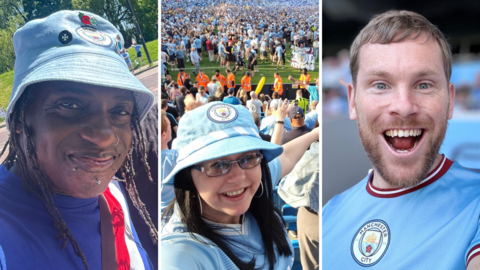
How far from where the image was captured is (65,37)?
2510 mm

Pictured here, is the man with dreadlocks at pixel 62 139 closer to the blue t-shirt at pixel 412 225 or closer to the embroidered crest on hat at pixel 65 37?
the embroidered crest on hat at pixel 65 37

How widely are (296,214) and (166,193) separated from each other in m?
1.09

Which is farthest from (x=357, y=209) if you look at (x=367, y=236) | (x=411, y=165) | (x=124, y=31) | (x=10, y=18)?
(x=10, y=18)

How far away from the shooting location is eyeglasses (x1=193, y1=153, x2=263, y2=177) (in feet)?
7.84

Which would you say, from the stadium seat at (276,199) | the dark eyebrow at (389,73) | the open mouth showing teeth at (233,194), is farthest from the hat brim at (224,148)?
the dark eyebrow at (389,73)

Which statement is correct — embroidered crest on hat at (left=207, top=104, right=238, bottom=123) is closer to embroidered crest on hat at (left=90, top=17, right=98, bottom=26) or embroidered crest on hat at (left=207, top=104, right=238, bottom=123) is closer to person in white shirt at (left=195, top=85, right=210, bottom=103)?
person in white shirt at (left=195, top=85, right=210, bottom=103)

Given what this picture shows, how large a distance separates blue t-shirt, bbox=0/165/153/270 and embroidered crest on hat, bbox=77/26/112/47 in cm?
102

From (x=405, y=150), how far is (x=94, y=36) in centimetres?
230

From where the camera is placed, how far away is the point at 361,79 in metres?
2.80

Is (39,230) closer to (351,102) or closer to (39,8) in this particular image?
(39,8)

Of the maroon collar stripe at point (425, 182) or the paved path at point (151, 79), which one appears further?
the paved path at point (151, 79)

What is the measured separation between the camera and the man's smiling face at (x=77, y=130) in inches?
99.3

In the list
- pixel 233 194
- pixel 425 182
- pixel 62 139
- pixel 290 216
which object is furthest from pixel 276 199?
pixel 62 139

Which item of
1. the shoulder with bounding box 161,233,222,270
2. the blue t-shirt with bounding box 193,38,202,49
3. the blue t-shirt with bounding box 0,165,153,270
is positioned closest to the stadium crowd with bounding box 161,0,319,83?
the blue t-shirt with bounding box 193,38,202,49
